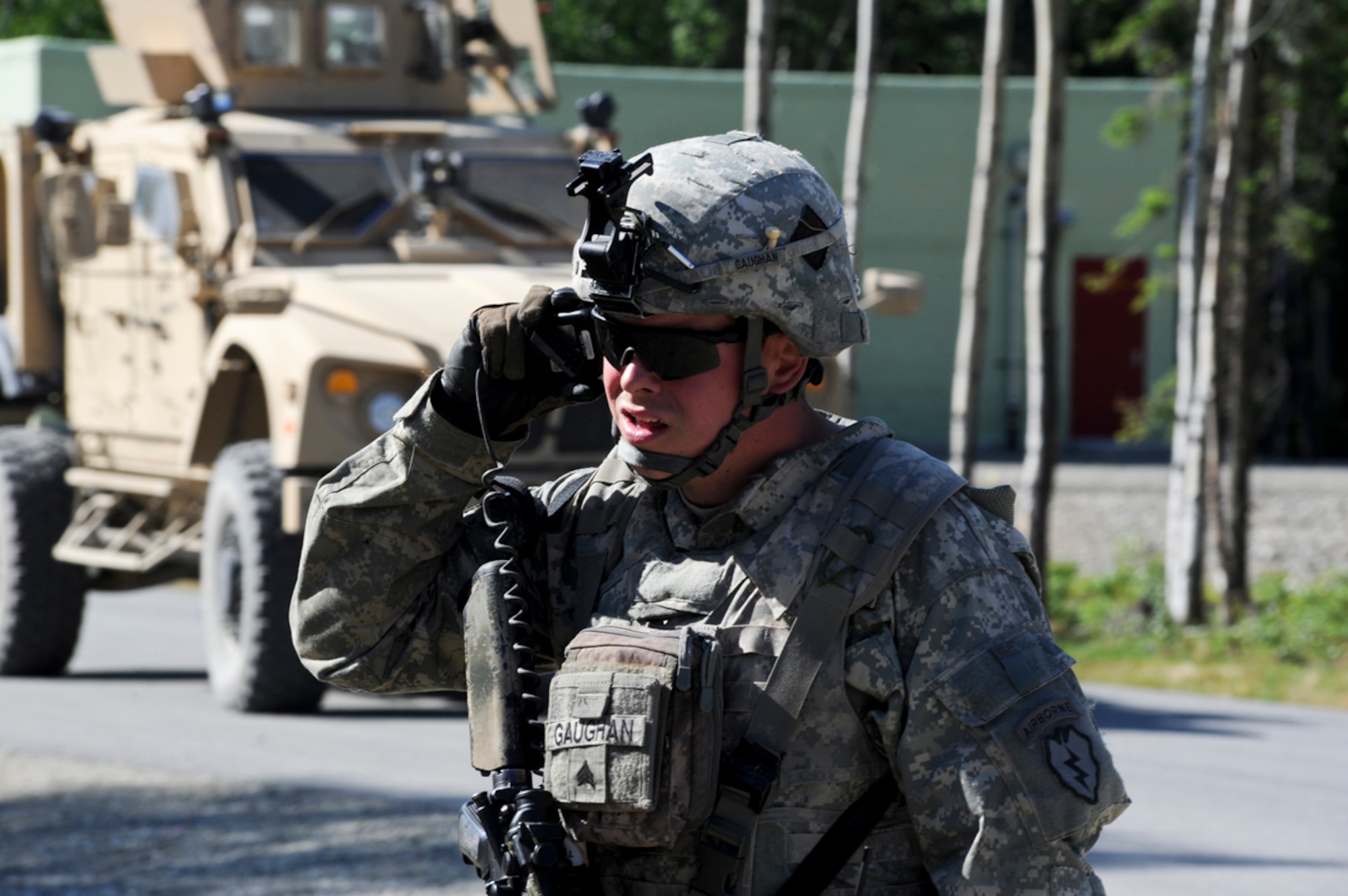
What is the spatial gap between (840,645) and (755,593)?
0.15 meters

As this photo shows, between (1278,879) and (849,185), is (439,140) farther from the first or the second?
(1278,879)

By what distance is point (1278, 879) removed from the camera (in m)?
5.64

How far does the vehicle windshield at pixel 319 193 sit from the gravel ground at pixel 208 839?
9.42 ft

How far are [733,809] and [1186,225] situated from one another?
10.5m

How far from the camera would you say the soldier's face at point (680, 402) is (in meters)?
2.44

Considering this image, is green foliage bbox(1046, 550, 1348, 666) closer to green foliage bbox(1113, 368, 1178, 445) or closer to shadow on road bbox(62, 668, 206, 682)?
green foliage bbox(1113, 368, 1178, 445)

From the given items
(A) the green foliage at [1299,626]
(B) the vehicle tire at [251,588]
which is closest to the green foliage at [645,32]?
(A) the green foliage at [1299,626]

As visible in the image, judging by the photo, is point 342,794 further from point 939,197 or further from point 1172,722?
point 939,197

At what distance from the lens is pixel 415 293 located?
809 cm

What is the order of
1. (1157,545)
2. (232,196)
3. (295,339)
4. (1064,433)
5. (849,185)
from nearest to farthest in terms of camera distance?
1. (295,339)
2. (232,196)
3. (849,185)
4. (1157,545)
5. (1064,433)

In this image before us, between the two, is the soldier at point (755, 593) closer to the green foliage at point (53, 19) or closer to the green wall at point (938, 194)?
the green wall at point (938, 194)

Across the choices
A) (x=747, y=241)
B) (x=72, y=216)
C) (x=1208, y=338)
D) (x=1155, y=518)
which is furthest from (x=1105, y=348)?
(x=747, y=241)

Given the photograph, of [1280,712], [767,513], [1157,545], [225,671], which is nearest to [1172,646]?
[1280,712]

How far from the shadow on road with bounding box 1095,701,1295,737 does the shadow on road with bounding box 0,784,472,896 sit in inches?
131
